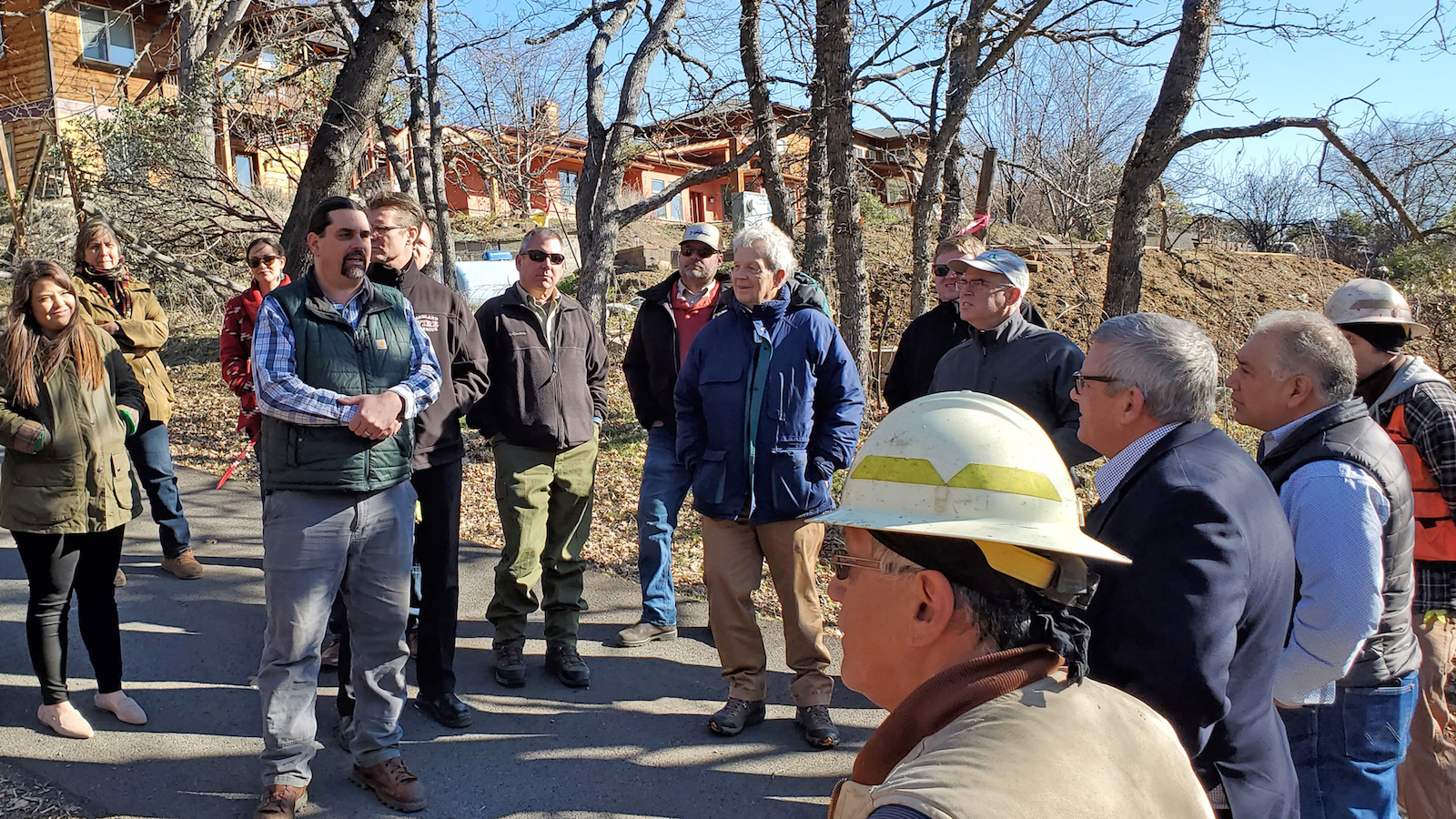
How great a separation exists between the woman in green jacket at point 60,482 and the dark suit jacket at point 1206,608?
374cm

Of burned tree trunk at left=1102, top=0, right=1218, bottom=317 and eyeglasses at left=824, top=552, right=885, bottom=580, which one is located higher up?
burned tree trunk at left=1102, top=0, right=1218, bottom=317

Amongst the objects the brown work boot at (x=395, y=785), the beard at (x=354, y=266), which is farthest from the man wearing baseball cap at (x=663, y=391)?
the beard at (x=354, y=266)

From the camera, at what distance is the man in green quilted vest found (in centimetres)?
312

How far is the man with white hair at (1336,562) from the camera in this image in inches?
92.0

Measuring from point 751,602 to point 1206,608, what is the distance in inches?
96.4

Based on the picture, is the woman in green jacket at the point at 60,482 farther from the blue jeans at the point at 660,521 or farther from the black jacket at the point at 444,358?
the blue jeans at the point at 660,521

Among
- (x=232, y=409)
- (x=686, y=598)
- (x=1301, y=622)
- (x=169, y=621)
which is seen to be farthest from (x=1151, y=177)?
(x=232, y=409)

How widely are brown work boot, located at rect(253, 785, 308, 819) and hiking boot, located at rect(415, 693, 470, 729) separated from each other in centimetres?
81

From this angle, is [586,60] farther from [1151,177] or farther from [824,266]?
[1151,177]

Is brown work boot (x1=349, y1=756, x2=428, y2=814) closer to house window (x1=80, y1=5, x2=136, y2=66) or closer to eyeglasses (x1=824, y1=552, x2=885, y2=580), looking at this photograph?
eyeglasses (x1=824, y1=552, x2=885, y2=580)

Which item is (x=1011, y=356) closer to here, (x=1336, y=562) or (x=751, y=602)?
(x=751, y=602)

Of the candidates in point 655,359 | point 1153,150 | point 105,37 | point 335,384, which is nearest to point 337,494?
point 335,384

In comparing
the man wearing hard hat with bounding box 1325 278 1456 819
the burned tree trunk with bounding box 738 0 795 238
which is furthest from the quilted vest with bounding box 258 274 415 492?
the burned tree trunk with bounding box 738 0 795 238

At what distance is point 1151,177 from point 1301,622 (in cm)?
530
